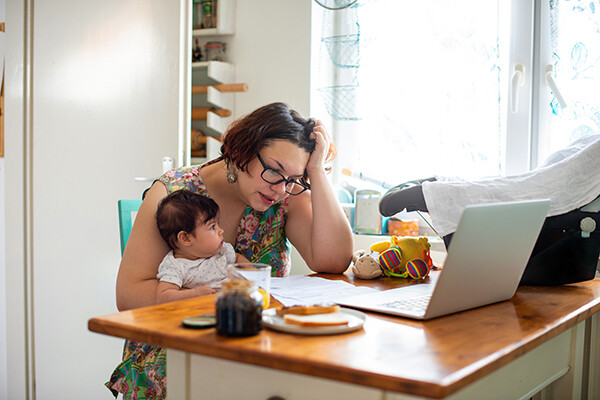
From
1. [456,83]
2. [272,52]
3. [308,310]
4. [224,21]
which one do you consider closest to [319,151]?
[308,310]

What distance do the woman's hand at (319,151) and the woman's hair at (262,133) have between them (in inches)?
0.6

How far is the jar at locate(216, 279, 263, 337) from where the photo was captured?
2.64 ft

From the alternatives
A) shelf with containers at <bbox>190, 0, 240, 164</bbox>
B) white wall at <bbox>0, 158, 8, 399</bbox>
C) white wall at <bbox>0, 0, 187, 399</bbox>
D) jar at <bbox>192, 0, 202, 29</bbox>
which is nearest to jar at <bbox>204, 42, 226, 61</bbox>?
shelf with containers at <bbox>190, 0, 240, 164</bbox>

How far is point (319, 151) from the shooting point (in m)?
1.62

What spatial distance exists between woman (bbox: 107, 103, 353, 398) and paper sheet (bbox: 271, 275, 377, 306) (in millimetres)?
248

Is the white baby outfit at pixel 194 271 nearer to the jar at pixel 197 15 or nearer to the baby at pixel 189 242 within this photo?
the baby at pixel 189 242

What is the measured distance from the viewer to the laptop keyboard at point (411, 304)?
103 centimetres

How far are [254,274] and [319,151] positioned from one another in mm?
688

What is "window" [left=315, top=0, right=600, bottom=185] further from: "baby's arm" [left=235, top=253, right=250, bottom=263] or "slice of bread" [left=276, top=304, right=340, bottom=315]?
"slice of bread" [left=276, top=304, right=340, bottom=315]

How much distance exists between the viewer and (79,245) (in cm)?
245

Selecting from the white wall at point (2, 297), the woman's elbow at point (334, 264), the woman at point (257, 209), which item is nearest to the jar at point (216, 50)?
the white wall at point (2, 297)

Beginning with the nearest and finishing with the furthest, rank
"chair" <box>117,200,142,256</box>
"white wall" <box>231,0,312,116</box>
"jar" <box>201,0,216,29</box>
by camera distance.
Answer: "chair" <box>117,200,142,256</box> < "white wall" <box>231,0,312,116</box> < "jar" <box>201,0,216,29</box>

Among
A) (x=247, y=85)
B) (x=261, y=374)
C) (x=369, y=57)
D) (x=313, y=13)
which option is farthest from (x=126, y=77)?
(x=261, y=374)

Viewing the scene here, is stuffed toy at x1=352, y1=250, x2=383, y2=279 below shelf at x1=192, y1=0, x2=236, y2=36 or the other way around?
below
